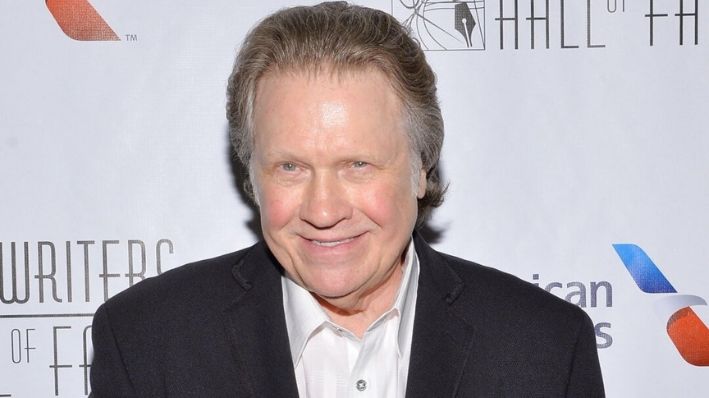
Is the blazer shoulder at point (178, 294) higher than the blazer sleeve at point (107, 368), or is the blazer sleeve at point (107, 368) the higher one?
the blazer shoulder at point (178, 294)

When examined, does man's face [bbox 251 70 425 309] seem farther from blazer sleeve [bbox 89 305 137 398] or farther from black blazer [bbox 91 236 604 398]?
blazer sleeve [bbox 89 305 137 398]

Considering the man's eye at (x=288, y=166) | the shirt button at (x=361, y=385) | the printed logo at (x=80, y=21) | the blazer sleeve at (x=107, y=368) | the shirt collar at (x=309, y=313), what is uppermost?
the printed logo at (x=80, y=21)

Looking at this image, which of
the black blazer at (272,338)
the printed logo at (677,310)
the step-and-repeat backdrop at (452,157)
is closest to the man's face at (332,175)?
the black blazer at (272,338)

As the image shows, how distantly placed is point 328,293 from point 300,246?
0.30ft

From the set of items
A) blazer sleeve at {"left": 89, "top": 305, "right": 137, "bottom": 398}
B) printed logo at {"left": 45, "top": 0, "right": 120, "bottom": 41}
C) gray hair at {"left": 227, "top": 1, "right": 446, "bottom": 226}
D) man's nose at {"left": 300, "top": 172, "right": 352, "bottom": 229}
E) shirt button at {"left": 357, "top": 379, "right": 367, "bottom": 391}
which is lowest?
shirt button at {"left": 357, "top": 379, "right": 367, "bottom": 391}

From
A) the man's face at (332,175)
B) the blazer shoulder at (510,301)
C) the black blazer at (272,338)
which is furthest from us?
the blazer shoulder at (510,301)

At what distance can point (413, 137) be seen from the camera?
136 cm

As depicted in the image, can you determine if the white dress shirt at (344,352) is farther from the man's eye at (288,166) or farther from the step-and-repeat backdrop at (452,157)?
the step-and-repeat backdrop at (452,157)

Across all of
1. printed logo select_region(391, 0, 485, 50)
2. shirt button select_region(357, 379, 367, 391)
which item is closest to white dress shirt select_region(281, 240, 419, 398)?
shirt button select_region(357, 379, 367, 391)

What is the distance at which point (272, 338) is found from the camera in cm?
139

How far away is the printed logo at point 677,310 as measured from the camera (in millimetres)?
1802

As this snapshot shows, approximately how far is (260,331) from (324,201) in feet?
0.91

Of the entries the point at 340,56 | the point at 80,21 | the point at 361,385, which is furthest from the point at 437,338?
the point at 80,21

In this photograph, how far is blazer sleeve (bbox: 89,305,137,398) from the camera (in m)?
1.39
